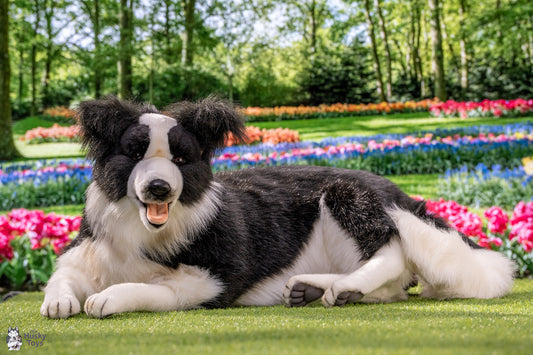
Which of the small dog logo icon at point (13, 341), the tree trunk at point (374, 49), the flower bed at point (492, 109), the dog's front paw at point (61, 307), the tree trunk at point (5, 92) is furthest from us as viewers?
the tree trunk at point (374, 49)

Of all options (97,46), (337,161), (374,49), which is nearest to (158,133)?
(337,161)

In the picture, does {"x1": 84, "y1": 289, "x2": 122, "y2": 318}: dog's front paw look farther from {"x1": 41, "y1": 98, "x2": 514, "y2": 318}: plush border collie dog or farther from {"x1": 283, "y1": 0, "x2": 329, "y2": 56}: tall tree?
{"x1": 283, "y1": 0, "x2": 329, "y2": 56}: tall tree

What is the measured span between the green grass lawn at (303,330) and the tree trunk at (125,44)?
10054mm

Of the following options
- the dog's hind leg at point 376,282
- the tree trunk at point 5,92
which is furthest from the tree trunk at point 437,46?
the dog's hind leg at point 376,282

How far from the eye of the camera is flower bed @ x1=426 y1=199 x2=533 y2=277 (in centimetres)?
420

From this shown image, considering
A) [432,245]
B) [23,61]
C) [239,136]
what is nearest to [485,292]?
[432,245]

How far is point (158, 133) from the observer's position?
7.56 ft

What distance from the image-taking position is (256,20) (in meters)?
15.9

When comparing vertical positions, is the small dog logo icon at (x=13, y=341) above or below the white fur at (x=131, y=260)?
below

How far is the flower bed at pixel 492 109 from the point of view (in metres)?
14.5

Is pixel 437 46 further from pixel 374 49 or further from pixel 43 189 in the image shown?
pixel 43 189

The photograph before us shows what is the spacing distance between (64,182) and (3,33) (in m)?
5.53

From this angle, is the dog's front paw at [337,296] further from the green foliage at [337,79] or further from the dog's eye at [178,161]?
the green foliage at [337,79]

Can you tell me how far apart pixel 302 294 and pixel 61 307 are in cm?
107
